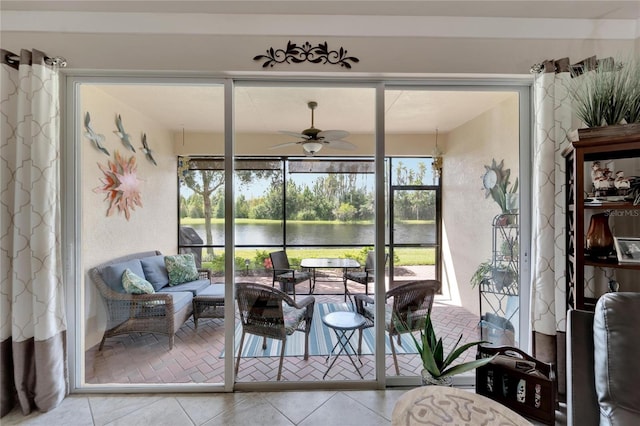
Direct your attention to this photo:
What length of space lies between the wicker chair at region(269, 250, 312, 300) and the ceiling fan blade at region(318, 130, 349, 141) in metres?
1.39

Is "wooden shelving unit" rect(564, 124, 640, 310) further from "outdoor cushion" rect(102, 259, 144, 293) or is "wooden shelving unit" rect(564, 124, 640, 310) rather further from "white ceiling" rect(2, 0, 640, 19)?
"outdoor cushion" rect(102, 259, 144, 293)

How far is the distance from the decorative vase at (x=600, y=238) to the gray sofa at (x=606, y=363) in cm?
62

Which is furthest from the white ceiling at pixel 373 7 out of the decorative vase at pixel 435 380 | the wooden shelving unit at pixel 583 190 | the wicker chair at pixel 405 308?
the decorative vase at pixel 435 380

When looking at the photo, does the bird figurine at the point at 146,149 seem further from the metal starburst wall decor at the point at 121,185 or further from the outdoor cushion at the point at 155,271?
the outdoor cushion at the point at 155,271

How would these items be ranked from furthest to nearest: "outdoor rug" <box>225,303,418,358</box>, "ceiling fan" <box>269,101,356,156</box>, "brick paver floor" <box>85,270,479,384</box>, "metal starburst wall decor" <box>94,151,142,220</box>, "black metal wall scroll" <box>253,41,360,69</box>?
1. "ceiling fan" <box>269,101,356,156</box>
2. "metal starburst wall decor" <box>94,151,142,220</box>
3. "outdoor rug" <box>225,303,418,358</box>
4. "brick paver floor" <box>85,270,479,384</box>
5. "black metal wall scroll" <box>253,41,360,69</box>

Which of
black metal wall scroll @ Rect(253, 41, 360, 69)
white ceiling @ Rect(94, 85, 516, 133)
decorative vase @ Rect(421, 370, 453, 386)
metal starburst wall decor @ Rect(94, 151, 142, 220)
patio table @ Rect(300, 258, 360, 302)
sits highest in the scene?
black metal wall scroll @ Rect(253, 41, 360, 69)

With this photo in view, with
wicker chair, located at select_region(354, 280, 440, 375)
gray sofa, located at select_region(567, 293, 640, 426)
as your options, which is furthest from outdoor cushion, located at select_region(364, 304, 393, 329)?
gray sofa, located at select_region(567, 293, 640, 426)

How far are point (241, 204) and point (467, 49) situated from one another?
2160mm

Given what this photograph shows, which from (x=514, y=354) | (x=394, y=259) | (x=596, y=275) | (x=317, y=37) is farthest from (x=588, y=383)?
(x=317, y=37)

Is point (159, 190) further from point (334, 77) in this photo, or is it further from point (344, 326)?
point (344, 326)

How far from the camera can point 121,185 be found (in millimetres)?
2646

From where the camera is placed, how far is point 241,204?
92.8 inches

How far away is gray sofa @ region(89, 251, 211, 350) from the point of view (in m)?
2.30

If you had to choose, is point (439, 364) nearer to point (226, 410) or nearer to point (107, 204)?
point (226, 410)
